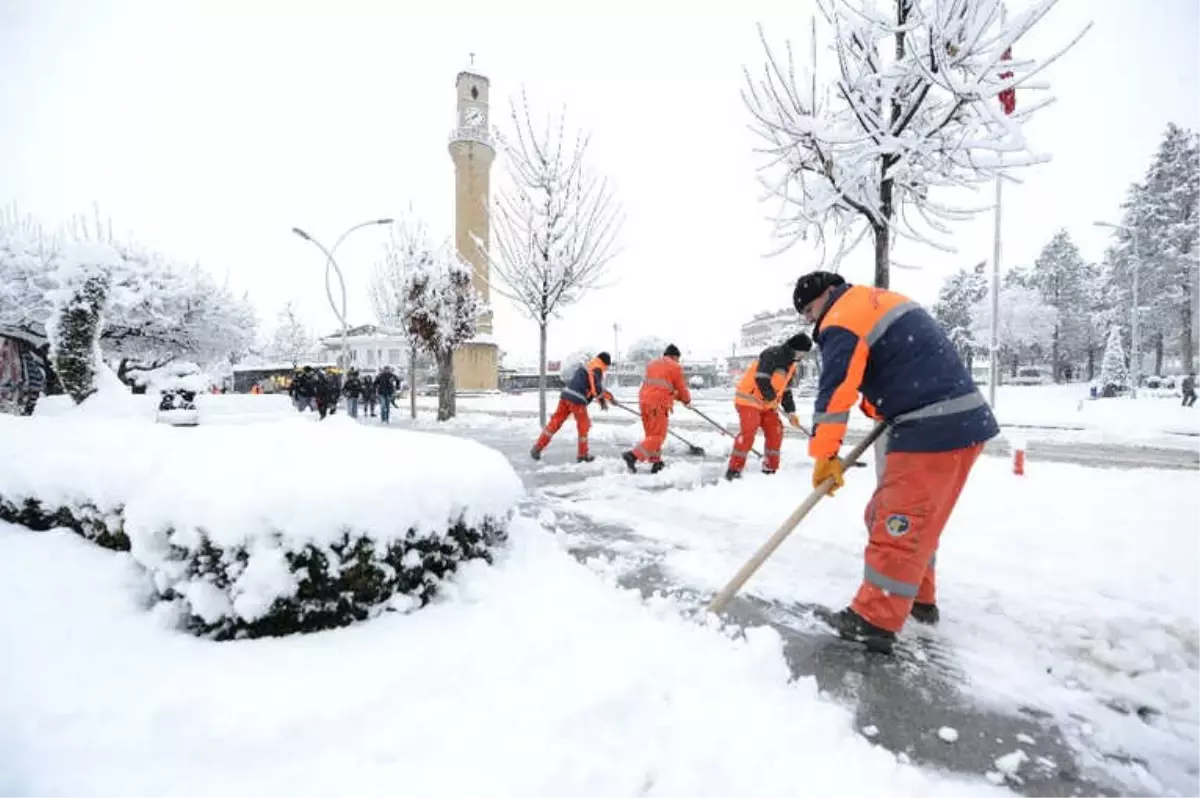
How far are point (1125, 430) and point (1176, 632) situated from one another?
1631 centimetres

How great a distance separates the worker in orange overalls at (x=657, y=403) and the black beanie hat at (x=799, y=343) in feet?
4.49

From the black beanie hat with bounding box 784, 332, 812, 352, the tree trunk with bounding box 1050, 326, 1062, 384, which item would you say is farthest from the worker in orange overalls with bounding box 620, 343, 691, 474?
the tree trunk with bounding box 1050, 326, 1062, 384

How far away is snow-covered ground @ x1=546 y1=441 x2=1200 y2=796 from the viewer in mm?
2148

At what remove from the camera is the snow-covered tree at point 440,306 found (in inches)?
614

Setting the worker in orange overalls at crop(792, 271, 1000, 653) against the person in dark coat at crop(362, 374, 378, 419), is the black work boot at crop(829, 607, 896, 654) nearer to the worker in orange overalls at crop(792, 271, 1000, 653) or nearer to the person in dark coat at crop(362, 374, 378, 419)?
the worker in orange overalls at crop(792, 271, 1000, 653)

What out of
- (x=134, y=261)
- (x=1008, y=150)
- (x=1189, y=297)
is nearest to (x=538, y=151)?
(x=1008, y=150)

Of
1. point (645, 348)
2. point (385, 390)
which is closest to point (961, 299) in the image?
point (645, 348)

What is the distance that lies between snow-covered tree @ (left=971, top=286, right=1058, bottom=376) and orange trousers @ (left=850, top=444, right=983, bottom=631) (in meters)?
46.1

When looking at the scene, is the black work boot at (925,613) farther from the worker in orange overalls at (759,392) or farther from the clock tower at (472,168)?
the clock tower at (472,168)

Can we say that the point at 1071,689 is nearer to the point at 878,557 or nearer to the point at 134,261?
the point at 878,557

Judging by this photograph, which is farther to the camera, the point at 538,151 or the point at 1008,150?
the point at 538,151

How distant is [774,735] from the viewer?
1816 millimetres

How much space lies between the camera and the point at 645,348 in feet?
212

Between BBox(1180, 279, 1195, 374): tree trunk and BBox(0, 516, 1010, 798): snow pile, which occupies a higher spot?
BBox(1180, 279, 1195, 374): tree trunk
